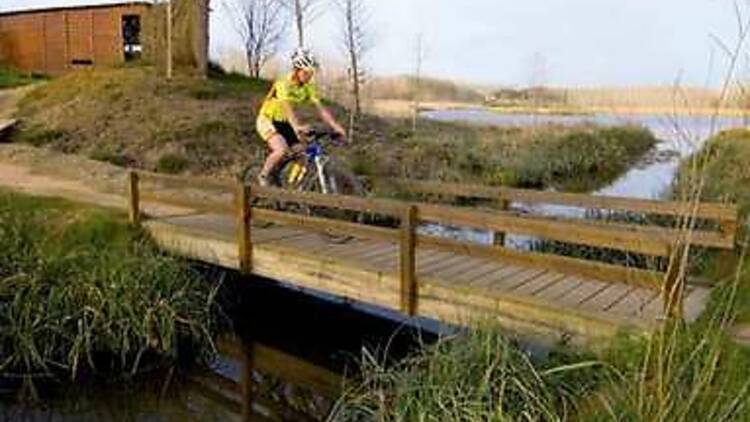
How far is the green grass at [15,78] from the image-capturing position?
74.1 feet

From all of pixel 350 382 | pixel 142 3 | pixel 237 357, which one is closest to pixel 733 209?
pixel 350 382

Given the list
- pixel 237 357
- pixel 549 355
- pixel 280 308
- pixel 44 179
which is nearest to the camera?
pixel 549 355

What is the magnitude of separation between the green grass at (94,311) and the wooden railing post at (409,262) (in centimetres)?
219

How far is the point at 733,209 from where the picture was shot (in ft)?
20.6

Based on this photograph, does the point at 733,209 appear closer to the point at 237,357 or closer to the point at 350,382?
the point at 350,382

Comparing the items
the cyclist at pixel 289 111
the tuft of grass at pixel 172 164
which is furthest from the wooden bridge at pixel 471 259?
the tuft of grass at pixel 172 164

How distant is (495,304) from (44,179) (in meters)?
8.97

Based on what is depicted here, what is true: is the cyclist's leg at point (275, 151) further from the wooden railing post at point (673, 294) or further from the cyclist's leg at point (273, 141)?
the wooden railing post at point (673, 294)

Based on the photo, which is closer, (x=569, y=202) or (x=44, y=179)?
(x=569, y=202)

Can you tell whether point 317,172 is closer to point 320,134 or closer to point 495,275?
point 320,134

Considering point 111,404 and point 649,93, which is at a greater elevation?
point 649,93

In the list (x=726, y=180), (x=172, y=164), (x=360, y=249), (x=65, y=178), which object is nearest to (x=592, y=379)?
(x=360, y=249)

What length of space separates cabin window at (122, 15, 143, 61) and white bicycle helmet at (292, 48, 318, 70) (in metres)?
18.6

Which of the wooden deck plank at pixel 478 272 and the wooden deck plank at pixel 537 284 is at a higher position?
the wooden deck plank at pixel 478 272
